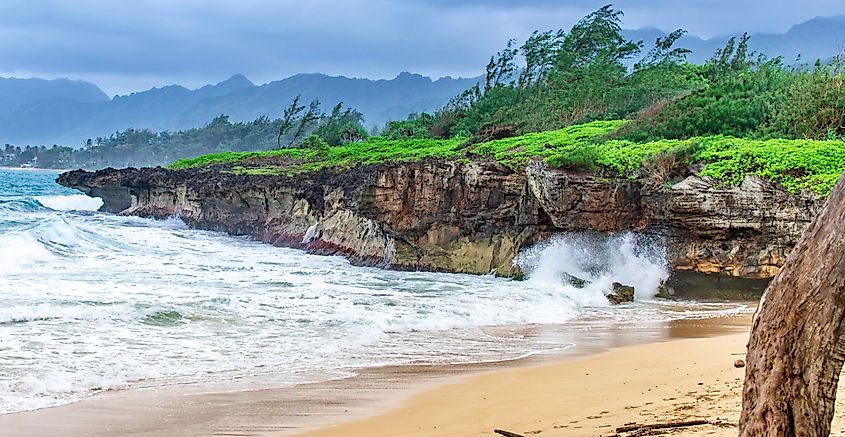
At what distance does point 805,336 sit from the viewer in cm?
408

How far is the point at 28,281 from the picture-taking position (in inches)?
708

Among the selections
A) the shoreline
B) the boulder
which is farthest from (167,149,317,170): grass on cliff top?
the shoreline

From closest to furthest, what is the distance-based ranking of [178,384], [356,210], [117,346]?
[178,384]
[117,346]
[356,210]

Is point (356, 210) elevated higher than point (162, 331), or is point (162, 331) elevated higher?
point (356, 210)

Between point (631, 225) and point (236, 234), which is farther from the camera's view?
point (236, 234)

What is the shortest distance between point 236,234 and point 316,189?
693 centimetres

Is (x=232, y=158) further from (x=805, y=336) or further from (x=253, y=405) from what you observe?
(x=805, y=336)

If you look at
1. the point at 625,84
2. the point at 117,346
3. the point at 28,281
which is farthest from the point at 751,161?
the point at 625,84

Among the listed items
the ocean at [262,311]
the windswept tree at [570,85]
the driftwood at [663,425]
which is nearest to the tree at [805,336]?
the driftwood at [663,425]

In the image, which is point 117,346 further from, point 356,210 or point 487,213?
point 356,210

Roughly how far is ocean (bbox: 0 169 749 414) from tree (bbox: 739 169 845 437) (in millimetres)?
6886

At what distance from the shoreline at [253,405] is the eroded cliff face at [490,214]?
8.71 m

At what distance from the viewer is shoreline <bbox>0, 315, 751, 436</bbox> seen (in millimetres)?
7957

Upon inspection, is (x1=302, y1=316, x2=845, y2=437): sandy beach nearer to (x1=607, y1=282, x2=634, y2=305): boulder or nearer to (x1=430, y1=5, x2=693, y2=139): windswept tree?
(x1=607, y1=282, x2=634, y2=305): boulder
